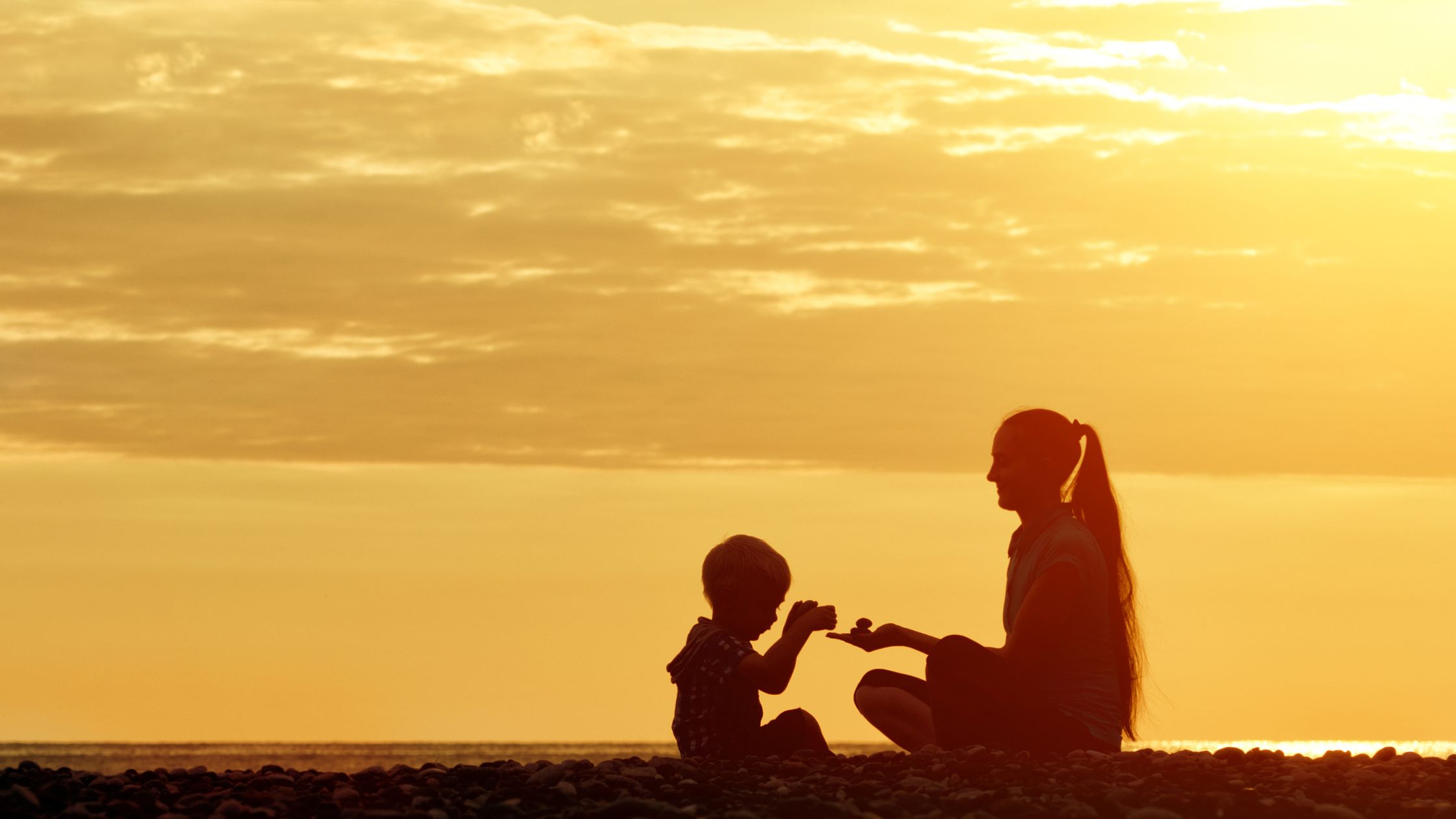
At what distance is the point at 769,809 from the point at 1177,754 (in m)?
3.43

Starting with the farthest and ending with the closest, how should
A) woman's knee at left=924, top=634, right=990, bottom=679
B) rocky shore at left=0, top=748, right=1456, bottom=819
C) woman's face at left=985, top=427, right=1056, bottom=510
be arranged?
woman's face at left=985, top=427, right=1056, bottom=510 < woman's knee at left=924, top=634, right=990, bottom=679 < rocky shore at left=0, top=748, right=1456, bottom=819

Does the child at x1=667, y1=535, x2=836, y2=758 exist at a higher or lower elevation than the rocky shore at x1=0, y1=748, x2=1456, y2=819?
higher

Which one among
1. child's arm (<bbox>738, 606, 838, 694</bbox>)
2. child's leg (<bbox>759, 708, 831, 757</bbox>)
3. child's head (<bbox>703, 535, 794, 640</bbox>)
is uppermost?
child's head (<bbox>703, 535, 794, 640</bbox>)

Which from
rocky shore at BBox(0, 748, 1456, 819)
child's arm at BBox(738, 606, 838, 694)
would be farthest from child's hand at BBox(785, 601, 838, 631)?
rocky shore at BBox(0, 748, 1456, 819)

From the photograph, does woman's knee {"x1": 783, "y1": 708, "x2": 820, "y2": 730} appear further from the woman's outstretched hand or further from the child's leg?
the woman's outstretched hand

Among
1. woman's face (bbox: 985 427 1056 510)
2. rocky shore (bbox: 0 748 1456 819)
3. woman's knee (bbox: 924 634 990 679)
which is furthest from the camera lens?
woman's face (bbox: 985 427 1056 510)

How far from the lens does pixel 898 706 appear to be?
39.0 ft

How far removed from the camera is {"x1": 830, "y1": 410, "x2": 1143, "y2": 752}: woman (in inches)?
432

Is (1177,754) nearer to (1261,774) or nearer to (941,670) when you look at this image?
(1261,774)

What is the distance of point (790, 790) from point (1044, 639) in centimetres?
229

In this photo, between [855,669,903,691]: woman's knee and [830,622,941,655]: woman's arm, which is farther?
[855,669,903,691]: woman's knee

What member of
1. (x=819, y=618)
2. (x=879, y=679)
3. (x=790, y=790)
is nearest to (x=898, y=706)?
(x=879, y=679)

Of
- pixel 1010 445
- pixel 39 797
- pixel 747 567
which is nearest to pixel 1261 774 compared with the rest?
pixel 1010 445

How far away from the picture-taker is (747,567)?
1119 cm
